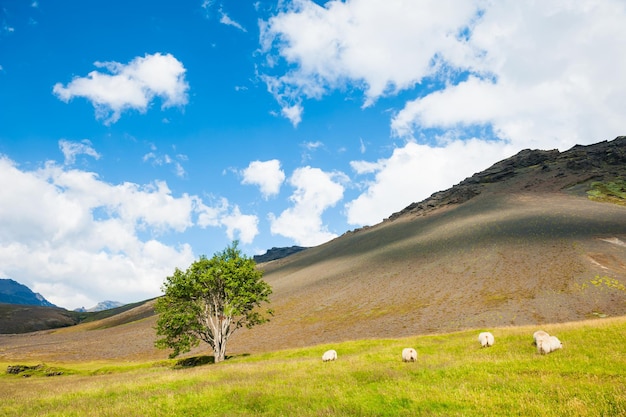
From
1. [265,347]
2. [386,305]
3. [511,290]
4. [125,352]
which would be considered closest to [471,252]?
[511,290]

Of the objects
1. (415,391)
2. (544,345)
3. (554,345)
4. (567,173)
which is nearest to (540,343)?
(544,345)

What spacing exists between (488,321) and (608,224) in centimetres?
6134

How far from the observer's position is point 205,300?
47.2m

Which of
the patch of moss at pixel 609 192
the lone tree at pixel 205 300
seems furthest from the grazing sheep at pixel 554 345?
the patch of moss at pixel 609 192

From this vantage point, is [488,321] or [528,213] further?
[528,213]

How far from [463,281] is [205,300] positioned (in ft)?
210

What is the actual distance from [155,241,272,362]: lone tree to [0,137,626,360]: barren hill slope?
22.5 meters

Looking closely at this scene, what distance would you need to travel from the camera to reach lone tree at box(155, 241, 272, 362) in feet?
146

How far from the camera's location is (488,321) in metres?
60.9

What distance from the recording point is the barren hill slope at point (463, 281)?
65731 mm

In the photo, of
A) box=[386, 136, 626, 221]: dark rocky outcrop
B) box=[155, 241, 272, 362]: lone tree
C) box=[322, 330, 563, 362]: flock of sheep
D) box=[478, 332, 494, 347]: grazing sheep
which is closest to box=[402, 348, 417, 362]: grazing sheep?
box=[322, 330, 563, 362]: flock of sheep

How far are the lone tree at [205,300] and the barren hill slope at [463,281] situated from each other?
22.5 m

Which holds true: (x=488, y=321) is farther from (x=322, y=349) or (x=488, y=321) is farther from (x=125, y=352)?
(x=125, y=352)

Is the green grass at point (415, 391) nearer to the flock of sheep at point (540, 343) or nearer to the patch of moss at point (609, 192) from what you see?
the flock of sheep at point (540, 343)
